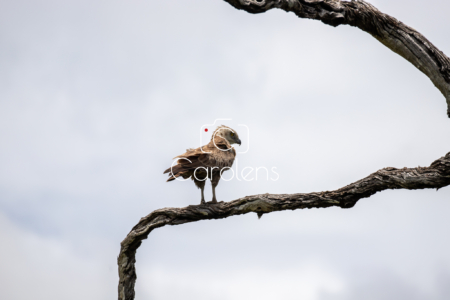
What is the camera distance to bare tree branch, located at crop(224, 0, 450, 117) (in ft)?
18.2

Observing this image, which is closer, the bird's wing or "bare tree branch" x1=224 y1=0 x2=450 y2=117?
"bare tree branch" x1=224 y1=0 x2=450 y2=117

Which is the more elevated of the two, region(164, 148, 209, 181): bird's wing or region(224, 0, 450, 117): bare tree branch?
region(224, 0, 450, 117): bare tree branch

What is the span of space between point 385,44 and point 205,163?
9.76ft

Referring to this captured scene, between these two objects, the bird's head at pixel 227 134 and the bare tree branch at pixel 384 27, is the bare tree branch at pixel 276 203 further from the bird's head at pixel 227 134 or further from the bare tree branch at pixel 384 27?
the bird's head at pixel 227 134

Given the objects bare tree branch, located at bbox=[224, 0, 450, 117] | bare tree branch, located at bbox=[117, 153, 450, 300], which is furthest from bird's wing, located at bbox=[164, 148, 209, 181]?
bare tree branch, located at bbox=[224, 0, 450, 117]

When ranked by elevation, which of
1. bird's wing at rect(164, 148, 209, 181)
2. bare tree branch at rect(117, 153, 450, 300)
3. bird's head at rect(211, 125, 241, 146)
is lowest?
bare tree branch at rect(117, 153, 450, 300)

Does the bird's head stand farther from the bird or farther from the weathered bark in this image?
the weathered bark

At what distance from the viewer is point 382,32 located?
5762 mm

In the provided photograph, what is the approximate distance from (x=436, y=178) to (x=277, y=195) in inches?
77.9

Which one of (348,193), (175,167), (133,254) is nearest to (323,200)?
(348,193)

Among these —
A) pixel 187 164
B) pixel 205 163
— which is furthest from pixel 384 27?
pixel 187 164

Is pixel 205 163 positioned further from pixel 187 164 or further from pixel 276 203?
pixel 276 203

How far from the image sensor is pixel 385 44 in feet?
19.4

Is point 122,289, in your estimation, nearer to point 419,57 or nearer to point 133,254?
point 133,254
